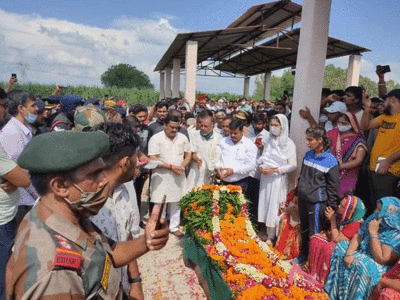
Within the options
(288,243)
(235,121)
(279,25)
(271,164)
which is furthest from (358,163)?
(279,25)

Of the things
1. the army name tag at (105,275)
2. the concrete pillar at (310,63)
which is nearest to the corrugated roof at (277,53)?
the concrete pillar at (310,63)

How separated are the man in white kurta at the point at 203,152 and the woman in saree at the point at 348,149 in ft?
6.52

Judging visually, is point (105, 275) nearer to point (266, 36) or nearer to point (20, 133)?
point (20, 133)

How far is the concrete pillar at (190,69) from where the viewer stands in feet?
34.6

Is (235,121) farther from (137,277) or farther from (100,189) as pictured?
(100,189)

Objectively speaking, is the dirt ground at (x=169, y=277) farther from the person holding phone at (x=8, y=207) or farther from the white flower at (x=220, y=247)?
the person holding phone at (x=8, y=207)

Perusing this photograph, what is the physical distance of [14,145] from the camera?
9.45 ft

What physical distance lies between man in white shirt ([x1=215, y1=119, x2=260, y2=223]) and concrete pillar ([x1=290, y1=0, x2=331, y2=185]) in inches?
32.6

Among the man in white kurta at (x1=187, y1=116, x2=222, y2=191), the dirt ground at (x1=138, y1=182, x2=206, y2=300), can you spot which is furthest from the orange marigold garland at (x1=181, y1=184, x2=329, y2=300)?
the man in white kurta at (x1=187, y1=116, x2=222, y2=191)

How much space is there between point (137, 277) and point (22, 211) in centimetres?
195

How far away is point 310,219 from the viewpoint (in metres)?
4.11

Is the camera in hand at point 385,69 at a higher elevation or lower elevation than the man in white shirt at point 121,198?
higher

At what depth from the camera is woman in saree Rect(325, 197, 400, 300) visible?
3.01 m

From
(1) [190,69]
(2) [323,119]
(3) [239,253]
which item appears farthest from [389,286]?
(1) [190,69]
